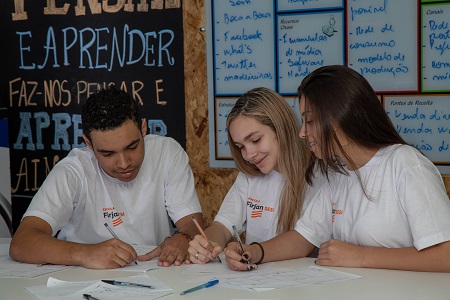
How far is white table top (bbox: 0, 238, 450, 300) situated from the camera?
6.08 feet

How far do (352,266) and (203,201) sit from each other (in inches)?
83.5

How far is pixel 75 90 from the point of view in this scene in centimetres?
457

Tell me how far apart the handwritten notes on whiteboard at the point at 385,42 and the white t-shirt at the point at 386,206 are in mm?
1329

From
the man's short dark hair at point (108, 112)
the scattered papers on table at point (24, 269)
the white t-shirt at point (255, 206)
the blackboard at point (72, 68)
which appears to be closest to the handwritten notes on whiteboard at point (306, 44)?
the blackboard at point (72, 68)

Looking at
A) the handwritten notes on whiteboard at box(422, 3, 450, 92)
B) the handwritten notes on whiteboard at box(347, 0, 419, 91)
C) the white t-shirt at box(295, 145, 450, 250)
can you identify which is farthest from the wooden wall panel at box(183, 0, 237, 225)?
the white t-shirt at box(295, 145, 450, 250)

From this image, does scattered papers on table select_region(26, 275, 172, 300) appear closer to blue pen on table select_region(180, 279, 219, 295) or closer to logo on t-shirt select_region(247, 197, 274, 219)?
blue pen on table select_region(180, 279, 219, 295)

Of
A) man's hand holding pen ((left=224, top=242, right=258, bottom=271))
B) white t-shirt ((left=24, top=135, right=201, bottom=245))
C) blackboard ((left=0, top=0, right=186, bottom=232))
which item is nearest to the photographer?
man's hand holding pen ((left=224, top=242, right=258, bottom=271))

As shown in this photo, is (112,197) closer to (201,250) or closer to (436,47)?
(201,250)

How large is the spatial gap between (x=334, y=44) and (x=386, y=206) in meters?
1.72

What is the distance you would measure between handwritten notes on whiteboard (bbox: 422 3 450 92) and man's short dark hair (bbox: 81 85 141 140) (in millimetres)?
1559

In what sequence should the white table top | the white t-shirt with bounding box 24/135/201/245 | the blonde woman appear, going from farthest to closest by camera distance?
the white t-shirt with bounding box 24/135/201/245 → the blonde woman → the white table top

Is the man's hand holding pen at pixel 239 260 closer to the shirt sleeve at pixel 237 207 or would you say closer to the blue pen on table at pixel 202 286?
the blue pen on table at pixel 202 286

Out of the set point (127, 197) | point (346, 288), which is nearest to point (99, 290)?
point (346, 288)

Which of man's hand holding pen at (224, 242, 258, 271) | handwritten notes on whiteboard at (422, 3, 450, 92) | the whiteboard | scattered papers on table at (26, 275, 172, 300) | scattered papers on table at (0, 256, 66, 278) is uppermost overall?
the whiteboard
